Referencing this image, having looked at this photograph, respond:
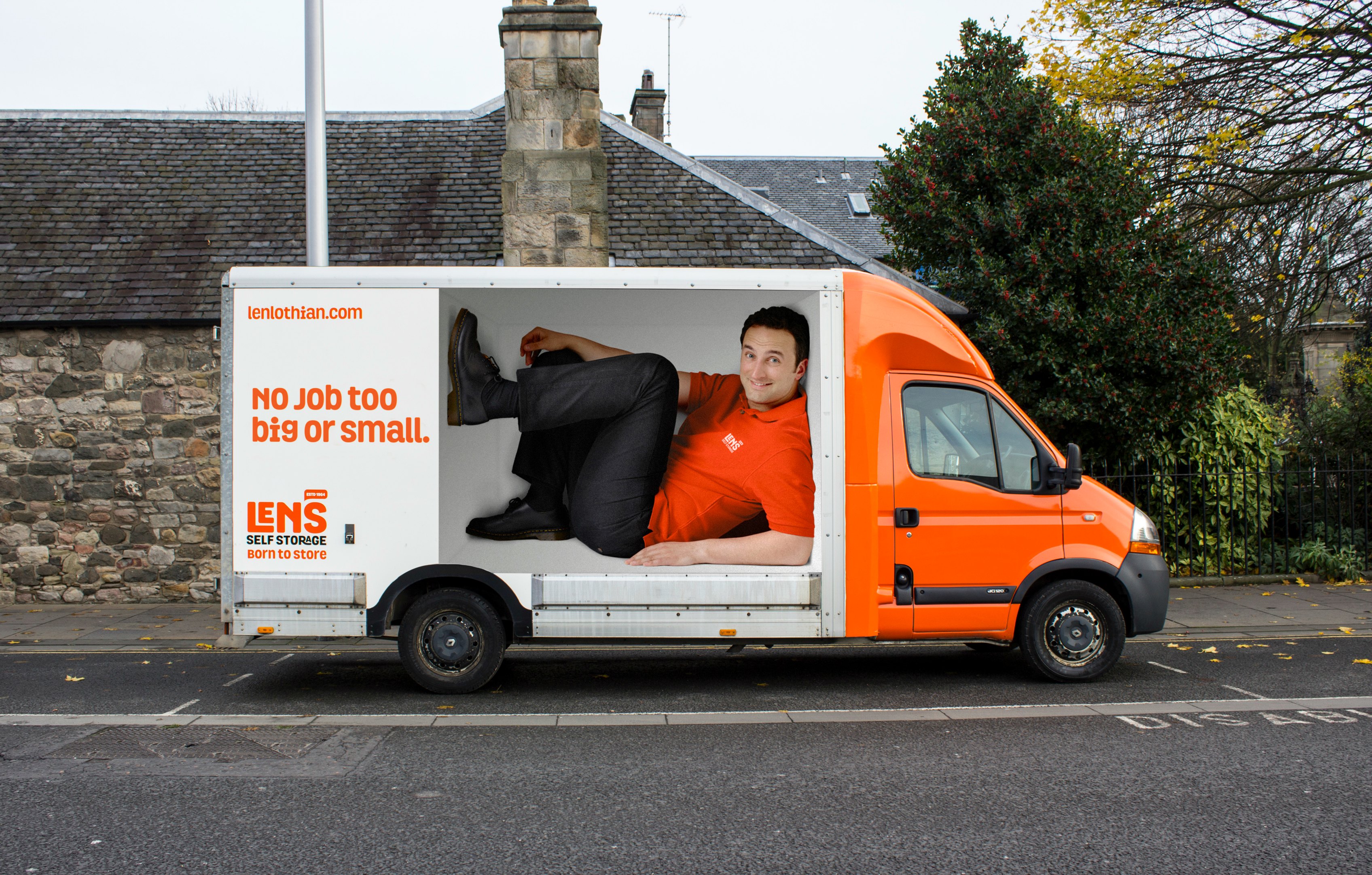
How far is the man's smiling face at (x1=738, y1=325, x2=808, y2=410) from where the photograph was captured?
6352 mm

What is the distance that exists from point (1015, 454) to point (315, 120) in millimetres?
6880

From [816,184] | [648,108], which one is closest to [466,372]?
[648,108]

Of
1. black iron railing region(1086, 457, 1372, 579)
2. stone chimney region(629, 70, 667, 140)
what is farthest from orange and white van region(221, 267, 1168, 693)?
stone chimney region(629, 70, 667, 140)

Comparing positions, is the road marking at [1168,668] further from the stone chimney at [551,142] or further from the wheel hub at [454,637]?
the stone chimney at [551,142]

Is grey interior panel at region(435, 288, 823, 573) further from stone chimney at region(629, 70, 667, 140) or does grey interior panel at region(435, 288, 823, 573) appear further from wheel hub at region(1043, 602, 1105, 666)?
stone chimney at region(629, 70, 667, 140)

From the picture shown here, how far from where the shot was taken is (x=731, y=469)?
6.31 m

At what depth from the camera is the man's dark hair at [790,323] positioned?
634 centimetres

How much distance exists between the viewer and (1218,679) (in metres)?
6.87

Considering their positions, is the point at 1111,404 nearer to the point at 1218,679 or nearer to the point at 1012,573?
the point at 1218,679

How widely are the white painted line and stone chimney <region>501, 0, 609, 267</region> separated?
243 inches

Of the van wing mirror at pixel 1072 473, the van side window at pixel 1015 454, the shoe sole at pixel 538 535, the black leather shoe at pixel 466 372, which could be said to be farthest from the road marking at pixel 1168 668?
the black leather shoe at pixel 466 372

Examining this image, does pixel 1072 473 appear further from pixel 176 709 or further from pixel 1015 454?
pixel 176 709

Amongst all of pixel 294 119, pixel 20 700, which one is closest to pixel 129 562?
pixel 20 700

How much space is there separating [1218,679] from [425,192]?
10.6m
